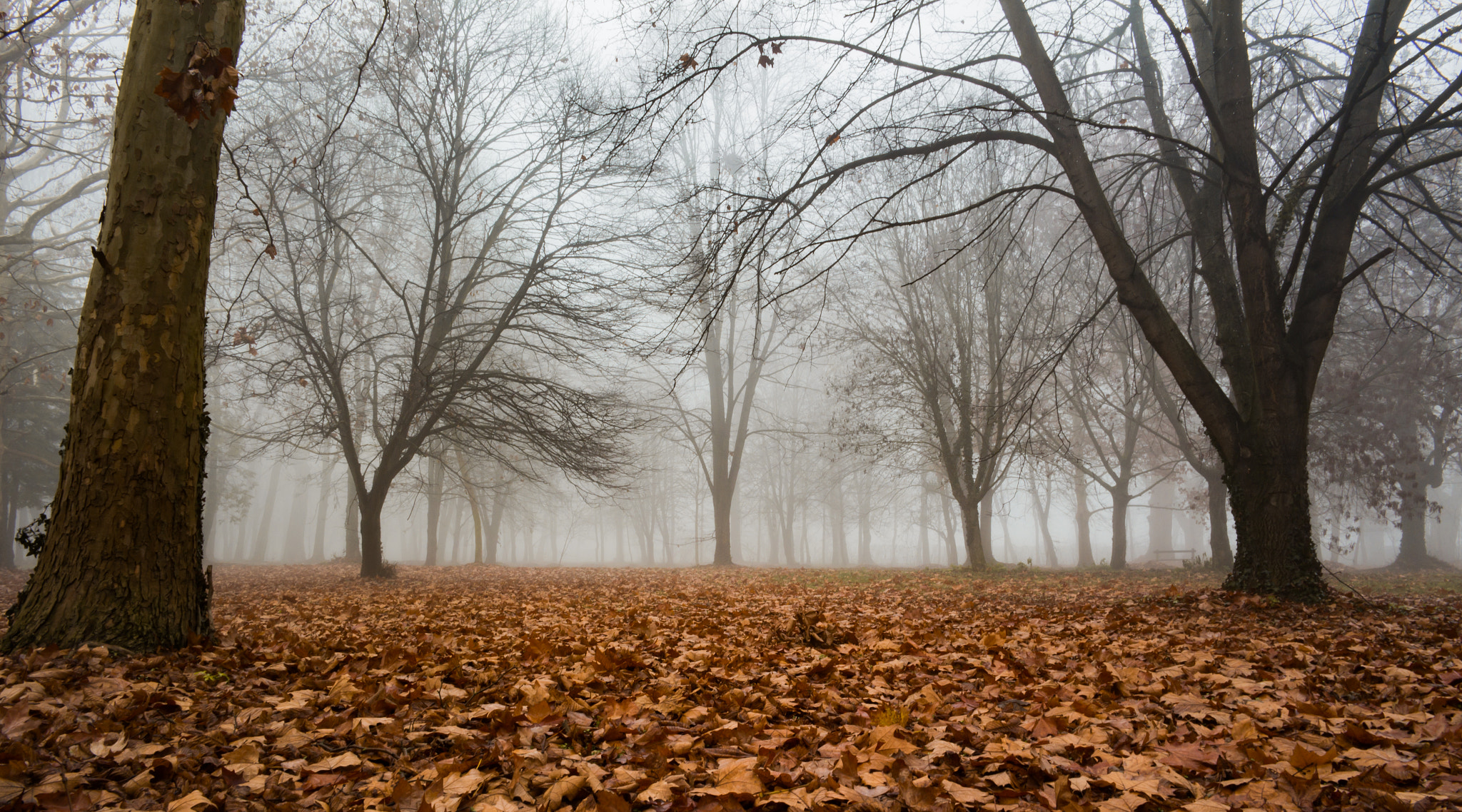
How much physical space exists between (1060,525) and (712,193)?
84107mm

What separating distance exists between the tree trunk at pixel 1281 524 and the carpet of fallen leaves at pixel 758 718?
1.88 feet

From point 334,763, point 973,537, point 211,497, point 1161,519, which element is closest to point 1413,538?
point 973,537

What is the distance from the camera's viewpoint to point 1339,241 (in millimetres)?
5461

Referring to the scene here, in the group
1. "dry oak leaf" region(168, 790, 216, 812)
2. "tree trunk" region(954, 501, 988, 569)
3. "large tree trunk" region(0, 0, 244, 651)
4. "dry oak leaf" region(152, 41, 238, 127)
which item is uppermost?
"dry oak leaf" region(152, 41, 238, 127)

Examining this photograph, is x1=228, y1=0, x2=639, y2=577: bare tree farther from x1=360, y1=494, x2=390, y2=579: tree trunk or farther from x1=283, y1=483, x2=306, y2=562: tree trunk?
x1=283, y1=483, x2=306, y2=562: tree trunk

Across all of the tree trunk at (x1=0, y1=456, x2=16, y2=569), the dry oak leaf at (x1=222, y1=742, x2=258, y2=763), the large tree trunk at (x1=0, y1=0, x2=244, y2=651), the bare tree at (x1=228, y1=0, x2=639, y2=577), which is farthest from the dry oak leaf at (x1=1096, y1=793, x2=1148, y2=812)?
the tree trunk at (x1=0, y1=456, x2=16, y2=569)

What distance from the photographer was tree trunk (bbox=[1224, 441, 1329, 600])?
5.31m

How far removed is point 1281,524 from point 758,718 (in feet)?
17.3

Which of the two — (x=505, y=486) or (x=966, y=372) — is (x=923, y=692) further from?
(x=505, y=486)

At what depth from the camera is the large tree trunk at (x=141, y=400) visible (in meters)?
3.38

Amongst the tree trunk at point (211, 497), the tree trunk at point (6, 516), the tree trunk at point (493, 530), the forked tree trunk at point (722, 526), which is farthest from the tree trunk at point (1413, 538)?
the tree trunk at point (211, 497)

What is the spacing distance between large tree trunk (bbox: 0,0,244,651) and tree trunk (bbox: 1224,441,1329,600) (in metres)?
7.44

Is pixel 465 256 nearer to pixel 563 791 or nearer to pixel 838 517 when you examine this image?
pixel 563 791

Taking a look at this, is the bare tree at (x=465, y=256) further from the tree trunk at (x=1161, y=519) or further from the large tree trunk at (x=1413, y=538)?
the tree trunk at (x=1161, y=519)
